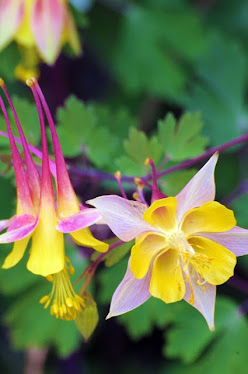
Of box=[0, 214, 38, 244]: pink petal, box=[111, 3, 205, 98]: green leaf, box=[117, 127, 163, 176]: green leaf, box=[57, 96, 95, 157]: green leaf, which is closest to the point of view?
box=[0, 214, 38, 244]: pink petal

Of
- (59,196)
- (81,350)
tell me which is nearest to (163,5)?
(81,350)

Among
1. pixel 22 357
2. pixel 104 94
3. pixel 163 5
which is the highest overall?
pixel 163 5

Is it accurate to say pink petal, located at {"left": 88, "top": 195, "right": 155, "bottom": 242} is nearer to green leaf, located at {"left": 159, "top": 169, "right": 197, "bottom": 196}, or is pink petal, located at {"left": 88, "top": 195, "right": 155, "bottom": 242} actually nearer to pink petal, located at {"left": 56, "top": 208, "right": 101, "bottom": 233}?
pink petal, located at {"left": 56, "top": 208, "right": 101, "bottom": 233}

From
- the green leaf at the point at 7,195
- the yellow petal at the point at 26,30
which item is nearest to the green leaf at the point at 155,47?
the green leaf at the point at 7,195

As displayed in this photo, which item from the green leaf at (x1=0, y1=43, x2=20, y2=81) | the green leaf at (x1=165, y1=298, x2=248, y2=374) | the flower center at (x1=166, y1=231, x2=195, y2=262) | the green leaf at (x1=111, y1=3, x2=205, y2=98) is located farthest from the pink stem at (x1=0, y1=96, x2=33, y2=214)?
the green leaf at (x1=111, y1=3, x2=205, y2=98)

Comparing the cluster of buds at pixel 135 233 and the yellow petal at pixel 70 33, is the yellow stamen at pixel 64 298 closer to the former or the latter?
the cluster of buds at pixel 135 233

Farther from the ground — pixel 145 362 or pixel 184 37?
pixel 184 37

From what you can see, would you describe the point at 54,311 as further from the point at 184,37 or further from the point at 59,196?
the point at 184,37
